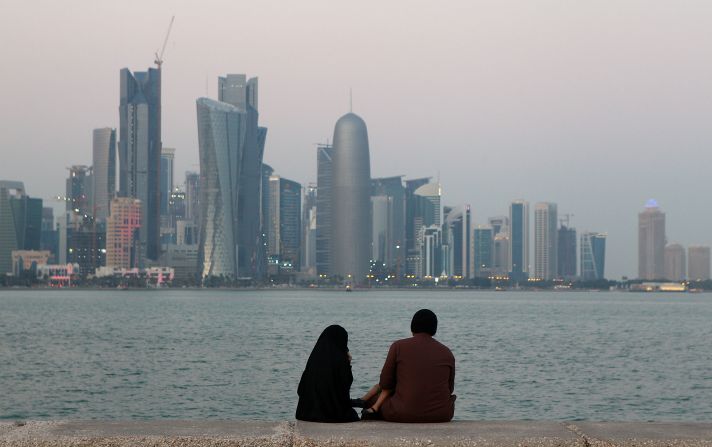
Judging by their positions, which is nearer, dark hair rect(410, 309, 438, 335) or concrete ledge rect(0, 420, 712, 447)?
concrete ledge rect(0, 420, 712, 447)

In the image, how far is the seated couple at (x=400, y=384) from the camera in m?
11.5

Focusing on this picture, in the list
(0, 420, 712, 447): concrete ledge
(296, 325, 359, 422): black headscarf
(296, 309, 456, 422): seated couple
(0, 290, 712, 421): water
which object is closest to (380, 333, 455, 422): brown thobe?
(296, 309, 456, 422): seated couple

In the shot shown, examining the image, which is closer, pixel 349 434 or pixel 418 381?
pixel 349 434

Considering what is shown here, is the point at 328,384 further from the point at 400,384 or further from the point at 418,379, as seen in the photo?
the point at 418,379

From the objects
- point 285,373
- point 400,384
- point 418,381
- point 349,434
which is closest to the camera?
point 349,434

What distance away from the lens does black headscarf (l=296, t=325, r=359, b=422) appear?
11547 millimetres

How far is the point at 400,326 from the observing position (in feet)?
325

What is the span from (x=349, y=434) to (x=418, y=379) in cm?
184

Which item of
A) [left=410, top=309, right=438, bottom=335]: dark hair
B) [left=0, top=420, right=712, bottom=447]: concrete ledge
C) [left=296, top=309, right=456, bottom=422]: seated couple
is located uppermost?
[left=410, top=309, right=438, bottom=335]: dark hair

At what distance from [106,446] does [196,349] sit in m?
54.0

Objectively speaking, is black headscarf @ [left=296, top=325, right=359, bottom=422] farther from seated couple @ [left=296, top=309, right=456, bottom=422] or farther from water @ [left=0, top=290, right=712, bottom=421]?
water @ [left=0, top=290, right=712, bottom=421]

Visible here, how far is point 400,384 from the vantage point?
11.6m

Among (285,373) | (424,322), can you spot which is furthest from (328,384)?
(285,373)

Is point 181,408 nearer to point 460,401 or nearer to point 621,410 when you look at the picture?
point 460,401
